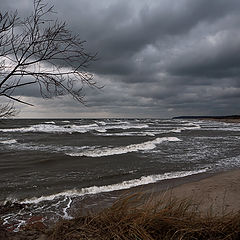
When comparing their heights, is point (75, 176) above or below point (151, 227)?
below

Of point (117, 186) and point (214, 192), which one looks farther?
point (117, 186)

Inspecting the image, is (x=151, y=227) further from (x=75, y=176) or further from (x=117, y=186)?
(x=75, y=176)

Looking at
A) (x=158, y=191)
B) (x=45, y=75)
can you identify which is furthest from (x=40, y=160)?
(x=45, y=75)

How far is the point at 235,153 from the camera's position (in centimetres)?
1523

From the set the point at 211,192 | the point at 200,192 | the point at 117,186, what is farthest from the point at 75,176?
the point at 211,192

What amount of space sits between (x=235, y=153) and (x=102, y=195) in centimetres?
1173

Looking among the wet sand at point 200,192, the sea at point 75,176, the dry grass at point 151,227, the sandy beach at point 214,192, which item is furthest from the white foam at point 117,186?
the dry grass at point 151,227

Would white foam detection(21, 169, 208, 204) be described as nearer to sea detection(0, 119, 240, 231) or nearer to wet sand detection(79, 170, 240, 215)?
sea detection(0, 119, 240, 231)

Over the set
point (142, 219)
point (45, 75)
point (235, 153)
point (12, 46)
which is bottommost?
point (235, 153)

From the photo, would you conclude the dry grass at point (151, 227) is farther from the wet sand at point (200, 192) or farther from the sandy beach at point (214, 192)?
the sandy beach at point (214, 192)

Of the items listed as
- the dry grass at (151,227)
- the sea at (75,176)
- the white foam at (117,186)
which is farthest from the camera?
the white foam at (117,186)

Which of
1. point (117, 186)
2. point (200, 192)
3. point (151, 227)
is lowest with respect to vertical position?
point (117, 186)

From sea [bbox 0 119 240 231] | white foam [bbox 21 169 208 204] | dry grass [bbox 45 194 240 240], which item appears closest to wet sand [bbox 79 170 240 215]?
sea [bbox 0 119 240 231]

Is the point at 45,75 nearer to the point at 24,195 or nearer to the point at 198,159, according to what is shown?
the point at 24,195
